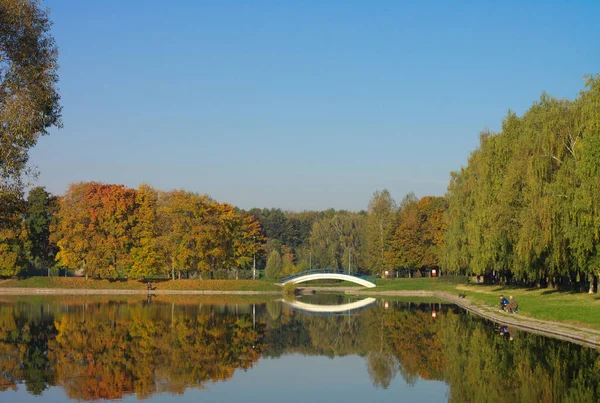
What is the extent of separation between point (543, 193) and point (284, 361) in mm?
19626

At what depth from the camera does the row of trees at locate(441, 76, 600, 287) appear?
33.4 meters

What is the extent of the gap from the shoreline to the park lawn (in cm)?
70

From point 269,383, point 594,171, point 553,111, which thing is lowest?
point 269,383

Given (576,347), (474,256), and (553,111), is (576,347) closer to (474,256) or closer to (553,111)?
(553,111)

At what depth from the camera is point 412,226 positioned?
276 feet

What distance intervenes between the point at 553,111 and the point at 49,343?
1105 inches

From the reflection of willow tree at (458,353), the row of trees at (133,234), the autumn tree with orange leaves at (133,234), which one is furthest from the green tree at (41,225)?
the reflection of willow tree at (458,353)

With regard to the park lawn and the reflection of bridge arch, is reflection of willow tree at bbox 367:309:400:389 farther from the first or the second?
the park lawn

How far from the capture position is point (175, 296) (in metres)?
65.2

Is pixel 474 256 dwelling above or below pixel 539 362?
above

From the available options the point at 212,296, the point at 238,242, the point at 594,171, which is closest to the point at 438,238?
the point at 238,242

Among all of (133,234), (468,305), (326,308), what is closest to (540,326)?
(468,305)

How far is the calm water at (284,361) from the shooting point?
18203 mm

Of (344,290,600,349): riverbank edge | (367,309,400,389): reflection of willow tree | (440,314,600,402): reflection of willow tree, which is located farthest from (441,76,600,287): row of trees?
(367,309,400,389): reflection of willow tree
